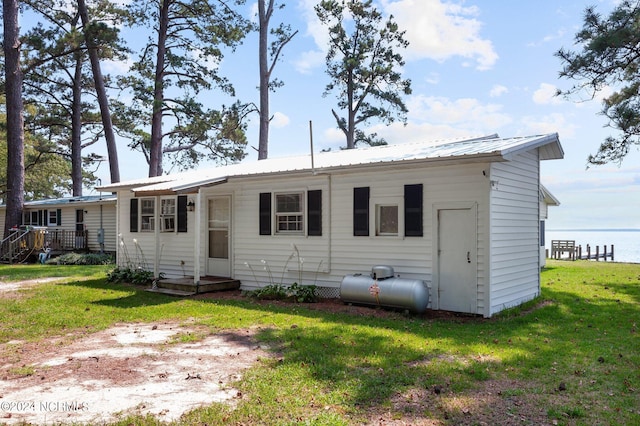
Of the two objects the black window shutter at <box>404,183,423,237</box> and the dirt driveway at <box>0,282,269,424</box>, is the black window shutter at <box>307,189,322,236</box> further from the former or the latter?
the dirt driveway at <box>0,282,269,424</box>

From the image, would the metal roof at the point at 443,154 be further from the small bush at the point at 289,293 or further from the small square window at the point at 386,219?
the small bush at the point at 289,293

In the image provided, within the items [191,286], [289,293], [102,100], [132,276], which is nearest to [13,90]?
[102,100]

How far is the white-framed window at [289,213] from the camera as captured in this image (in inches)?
407

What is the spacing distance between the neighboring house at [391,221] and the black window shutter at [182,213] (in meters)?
0.03

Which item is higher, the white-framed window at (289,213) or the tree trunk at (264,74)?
the tree trunk at (264,74)

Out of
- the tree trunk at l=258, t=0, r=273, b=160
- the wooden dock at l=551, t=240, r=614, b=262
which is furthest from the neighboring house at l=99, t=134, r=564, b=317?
the wooden dock at l=551, t=240, r=614, b=262

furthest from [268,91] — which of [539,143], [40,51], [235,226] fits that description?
[539,143]

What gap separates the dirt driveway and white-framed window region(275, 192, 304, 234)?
3.74 meters

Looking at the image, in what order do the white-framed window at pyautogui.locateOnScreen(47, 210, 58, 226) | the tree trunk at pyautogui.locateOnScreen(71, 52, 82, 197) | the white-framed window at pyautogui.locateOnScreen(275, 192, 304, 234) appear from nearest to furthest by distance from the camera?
the white-framed window at pyautogui.locateOnScreen(275, 192, 304, 234) < the white-framed window at pyautogui.locateOnScreen(47, 210, 58, 226) < the tree trunk at pyautogui.locateOnScreen(71, 52, 82, 197)

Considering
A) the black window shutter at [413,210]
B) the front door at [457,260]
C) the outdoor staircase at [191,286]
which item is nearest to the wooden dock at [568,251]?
the front door at [457,260]

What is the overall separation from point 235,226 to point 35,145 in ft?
90.9

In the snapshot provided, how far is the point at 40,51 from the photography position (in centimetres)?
2164

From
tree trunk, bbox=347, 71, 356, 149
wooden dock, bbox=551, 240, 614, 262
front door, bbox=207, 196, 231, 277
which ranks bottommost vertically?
wooden dock, bbox=551, 240, 614, 262

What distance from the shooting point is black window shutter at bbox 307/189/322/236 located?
988cm
